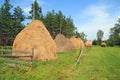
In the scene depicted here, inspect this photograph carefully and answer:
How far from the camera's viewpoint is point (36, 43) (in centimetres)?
2488

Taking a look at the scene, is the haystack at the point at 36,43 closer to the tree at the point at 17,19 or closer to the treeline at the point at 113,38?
the tree at the point at 17,19

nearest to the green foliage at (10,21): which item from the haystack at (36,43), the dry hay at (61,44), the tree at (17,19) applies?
the tree at (17,19)

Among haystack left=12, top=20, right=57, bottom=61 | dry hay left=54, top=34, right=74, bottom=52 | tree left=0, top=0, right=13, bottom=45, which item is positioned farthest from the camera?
tree left=0, top=0, right=13, bottom=45

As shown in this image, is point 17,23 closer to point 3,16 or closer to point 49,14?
point 3,16

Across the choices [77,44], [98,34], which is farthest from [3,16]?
[98,34]

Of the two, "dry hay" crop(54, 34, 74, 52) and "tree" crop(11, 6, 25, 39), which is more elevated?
"tree" crop(11, 6, 25, 39)

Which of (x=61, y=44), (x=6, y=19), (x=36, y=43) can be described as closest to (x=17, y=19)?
(x=6, y=19)

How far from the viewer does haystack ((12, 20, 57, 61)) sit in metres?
24.5

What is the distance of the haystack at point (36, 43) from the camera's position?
24516 mm

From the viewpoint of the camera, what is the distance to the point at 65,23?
11244 centimetres

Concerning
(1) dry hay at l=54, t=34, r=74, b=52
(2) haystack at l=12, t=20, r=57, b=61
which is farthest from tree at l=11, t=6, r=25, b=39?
(2) haystack at l=12, t=20, r=57, b=61

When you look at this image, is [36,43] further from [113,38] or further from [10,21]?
[113,38]

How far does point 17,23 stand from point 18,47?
49340mm

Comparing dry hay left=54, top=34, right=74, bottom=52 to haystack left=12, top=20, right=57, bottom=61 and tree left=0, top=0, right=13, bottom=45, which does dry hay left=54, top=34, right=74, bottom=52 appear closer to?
haystack left=12, top=20, right=57, bottom=61
